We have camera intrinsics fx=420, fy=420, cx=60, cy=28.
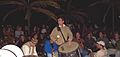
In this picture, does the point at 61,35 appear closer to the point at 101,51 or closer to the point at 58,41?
the point at 58,41

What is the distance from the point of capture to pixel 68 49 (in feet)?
35.0

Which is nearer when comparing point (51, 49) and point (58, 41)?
point (58, 41)

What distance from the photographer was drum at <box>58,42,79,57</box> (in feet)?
Result: 35.0

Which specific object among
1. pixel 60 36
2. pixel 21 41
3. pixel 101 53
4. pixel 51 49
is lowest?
pixel 101 53

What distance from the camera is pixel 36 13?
652 inches

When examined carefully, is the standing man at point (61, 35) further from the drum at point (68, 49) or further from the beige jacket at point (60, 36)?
the drum at point (68, 49)

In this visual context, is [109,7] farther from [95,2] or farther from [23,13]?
[23,13]

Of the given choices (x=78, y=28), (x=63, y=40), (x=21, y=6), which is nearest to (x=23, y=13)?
(x=21, y=6)

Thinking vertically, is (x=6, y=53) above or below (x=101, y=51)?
above

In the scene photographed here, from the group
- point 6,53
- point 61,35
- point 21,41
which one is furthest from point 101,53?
point 6,53

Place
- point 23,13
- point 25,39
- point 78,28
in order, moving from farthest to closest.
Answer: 1. point 23,13
2. point 78,28
3. point 25,39

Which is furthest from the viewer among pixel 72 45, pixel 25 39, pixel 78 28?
pixel 78 28

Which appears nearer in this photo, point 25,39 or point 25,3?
point 25,39

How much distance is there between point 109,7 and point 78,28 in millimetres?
2130
